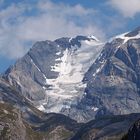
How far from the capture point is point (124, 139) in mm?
190500

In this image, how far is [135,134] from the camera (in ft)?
654

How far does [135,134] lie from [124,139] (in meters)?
9.82
